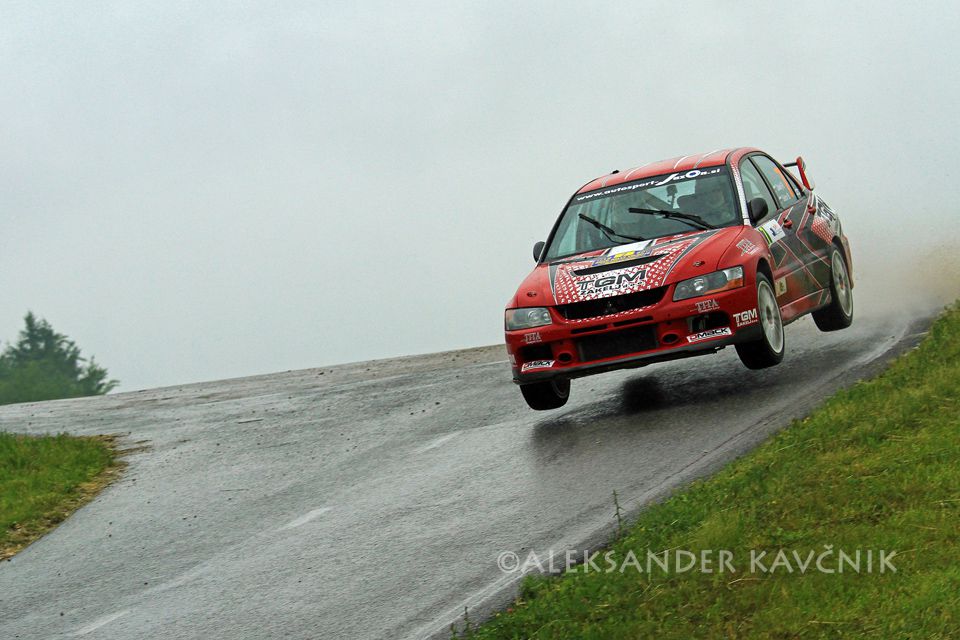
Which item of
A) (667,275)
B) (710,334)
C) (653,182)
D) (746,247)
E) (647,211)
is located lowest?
(710,334)

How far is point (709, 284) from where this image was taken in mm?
9508

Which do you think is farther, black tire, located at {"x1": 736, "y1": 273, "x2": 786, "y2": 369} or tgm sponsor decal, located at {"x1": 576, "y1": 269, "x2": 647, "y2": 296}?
black tire, located at {"x1": 736, "y1": 273, "x2": 786, "y2": 369}

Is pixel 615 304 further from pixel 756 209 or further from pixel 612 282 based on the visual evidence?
pixel 756 209

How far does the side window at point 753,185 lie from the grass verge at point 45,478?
19.4ft

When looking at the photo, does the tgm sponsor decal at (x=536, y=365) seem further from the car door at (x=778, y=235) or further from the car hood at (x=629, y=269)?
the car door at (x=778, y=235)

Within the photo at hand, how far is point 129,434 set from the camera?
13789mm

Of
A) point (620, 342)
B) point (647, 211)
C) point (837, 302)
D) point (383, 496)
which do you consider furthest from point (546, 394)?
point (837, 302)

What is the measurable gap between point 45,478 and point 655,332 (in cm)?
551

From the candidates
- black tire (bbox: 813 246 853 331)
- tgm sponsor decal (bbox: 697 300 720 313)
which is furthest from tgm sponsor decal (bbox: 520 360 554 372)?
black tire (bbox: 813 246 853 331)

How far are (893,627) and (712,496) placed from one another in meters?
2.22

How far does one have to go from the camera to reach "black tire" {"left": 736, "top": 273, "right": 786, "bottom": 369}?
975cm

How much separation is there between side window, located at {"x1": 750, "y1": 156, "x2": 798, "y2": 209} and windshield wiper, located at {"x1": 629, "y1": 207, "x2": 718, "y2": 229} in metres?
1.19

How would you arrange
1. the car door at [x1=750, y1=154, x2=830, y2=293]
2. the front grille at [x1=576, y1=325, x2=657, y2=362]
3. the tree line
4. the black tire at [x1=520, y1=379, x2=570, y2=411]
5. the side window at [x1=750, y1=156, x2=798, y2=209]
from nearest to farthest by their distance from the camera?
the front grille at [x1=576, y1=325, x2=657, y2=362] → the black tire at [x1=520, y1=379, x2=570, y2=411] → the car door at [x1=750, y1=154, x2=830, y2=293] → the side window at [x1=750, y1=156, x2=798, y2=209] → the tree line

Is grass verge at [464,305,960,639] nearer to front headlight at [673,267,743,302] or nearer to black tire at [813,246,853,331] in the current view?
front headlight at [673,267,743,302]
